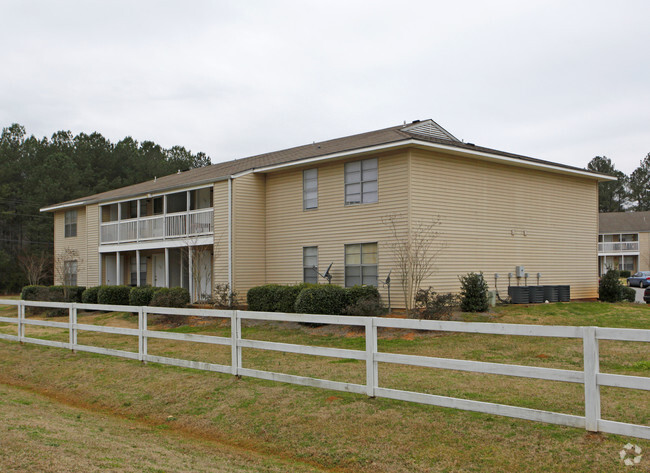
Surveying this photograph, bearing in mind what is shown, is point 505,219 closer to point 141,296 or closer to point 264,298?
point 264,298

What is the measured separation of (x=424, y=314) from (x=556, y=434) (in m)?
9.68

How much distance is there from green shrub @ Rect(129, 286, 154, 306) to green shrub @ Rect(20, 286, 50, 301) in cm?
528

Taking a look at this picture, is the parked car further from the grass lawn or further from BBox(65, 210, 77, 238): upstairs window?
BBox(65, 210, 77, 238): upstairs window

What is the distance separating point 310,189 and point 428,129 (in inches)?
185

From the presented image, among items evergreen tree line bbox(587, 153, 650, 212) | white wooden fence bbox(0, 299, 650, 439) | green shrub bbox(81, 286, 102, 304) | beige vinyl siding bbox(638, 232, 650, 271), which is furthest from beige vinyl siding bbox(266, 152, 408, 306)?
evergreen tree line bbox(587, 153, 650, 212)

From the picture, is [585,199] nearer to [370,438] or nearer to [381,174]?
[381,174]

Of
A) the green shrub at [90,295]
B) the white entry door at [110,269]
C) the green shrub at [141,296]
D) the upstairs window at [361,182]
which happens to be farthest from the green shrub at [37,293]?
the upstairs window at [361,182]

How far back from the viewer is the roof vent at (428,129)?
69.6ft

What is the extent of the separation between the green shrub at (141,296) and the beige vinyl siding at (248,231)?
319cm

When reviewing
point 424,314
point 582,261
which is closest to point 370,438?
point 424,314

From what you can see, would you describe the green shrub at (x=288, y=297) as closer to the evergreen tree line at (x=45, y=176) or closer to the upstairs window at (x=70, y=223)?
Result: the upstairs window at (x=70, y=223)

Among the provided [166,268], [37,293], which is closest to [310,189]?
[166,268]

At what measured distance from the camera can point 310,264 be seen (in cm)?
2130

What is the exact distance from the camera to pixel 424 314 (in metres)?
16.0
